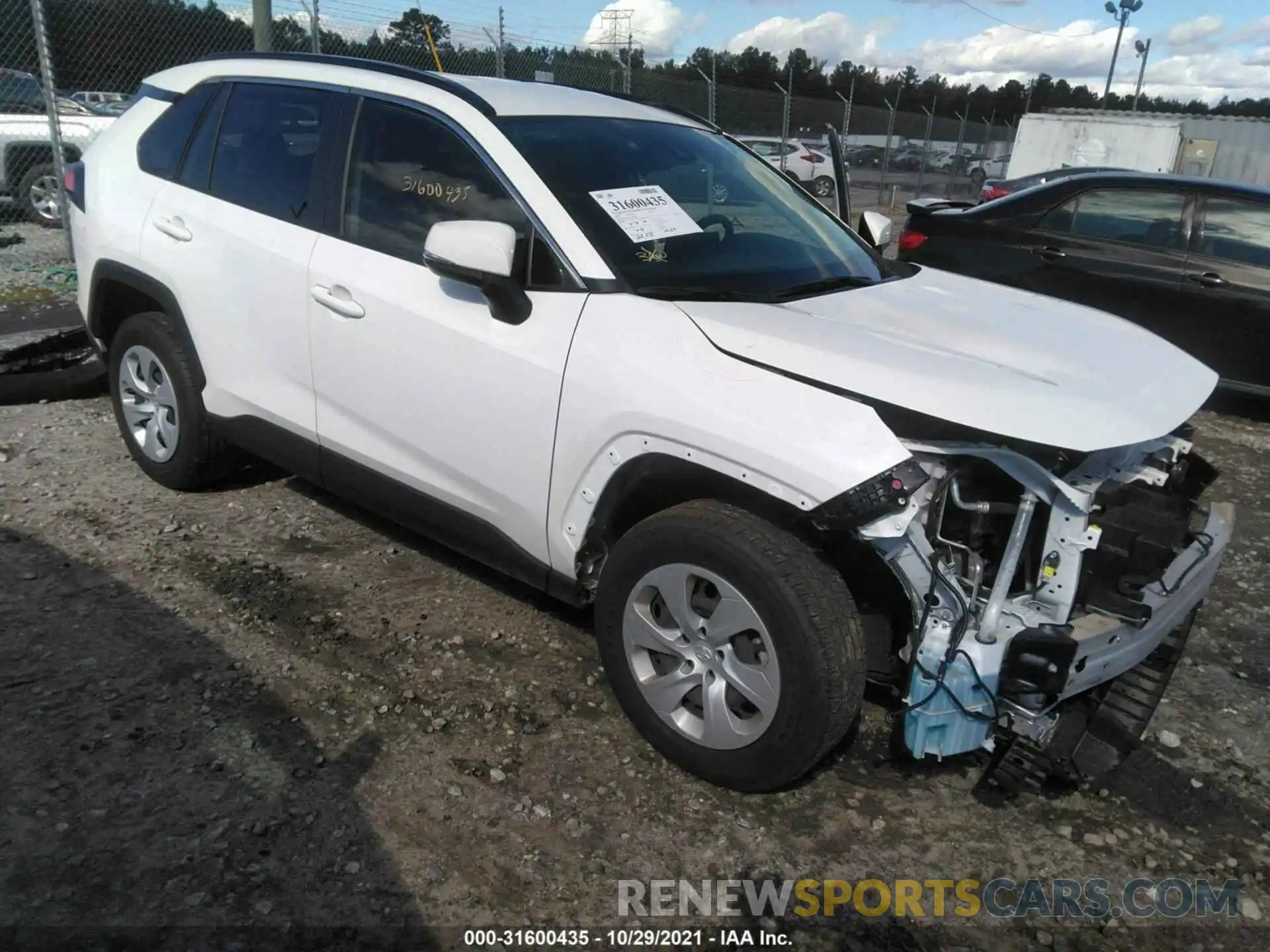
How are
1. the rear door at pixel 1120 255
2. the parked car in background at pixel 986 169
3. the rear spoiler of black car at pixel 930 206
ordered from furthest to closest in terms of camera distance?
the parked car in background at pixel 986 169
the rear spoiler of black car at pixel 930 206
the rear door at pixel 1120 255

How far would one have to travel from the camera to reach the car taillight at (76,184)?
14.8ft

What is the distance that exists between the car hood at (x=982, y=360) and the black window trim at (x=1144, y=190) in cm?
385

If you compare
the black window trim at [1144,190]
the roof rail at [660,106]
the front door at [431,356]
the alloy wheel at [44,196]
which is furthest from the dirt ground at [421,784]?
the alloy wheel at [44,196]

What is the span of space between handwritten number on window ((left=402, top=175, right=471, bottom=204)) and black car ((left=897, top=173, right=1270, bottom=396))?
15.5 ft

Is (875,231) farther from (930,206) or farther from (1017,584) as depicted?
(930,206)

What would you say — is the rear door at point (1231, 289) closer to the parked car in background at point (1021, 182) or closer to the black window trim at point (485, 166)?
the parked car in background at point (1021, 182)

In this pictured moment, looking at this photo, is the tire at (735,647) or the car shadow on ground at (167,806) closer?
the car shadow on ground at (167,806)

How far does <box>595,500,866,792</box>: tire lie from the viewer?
8.17 ft

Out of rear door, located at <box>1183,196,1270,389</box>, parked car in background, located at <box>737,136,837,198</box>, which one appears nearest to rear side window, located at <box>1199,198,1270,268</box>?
rear door, located at <box>1183,196,1270,389</box>

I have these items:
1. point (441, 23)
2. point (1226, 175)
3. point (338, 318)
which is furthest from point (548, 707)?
point (1226, 175)

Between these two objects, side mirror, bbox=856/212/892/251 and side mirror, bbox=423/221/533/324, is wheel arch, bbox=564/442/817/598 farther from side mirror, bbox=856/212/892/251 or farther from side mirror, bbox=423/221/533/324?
side mirror, bbox=856/212/892/251

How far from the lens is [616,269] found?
2926 millimetres

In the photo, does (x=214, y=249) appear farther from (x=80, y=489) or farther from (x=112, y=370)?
(x=80, y=489)

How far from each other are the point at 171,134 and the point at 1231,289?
6.14 metres
